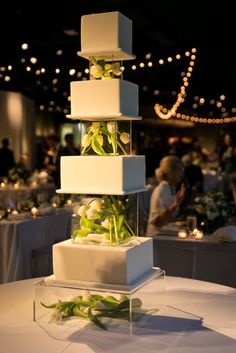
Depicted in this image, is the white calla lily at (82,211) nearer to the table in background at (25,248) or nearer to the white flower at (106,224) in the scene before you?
the white flower at (106,224)

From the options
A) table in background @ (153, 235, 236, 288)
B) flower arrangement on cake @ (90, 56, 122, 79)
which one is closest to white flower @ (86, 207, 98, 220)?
flower arrangement on cake @ (90, 56, 122, 79)

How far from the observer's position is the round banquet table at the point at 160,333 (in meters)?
1.97

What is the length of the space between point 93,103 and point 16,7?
550 centimetres

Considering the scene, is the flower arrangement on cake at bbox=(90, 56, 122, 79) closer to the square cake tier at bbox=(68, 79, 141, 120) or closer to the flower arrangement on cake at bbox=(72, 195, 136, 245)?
the square cake tier at bbox=(68, 79, 141, 120)

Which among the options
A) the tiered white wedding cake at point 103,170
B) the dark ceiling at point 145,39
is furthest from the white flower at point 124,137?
the dark ceiling at point 145,39

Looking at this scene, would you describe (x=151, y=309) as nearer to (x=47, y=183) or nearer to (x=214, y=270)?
(x=214, y=270)

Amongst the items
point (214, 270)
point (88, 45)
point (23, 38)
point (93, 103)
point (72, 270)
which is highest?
point (23, 38)

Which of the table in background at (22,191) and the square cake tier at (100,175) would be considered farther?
the table in background at (22,191)

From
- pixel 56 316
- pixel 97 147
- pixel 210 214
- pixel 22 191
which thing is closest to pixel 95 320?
pixel 56 316

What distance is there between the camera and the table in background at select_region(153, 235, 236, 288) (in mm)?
3961

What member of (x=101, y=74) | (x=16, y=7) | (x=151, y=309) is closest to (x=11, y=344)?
(x=151, y=309)

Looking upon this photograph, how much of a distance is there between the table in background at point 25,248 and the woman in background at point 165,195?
100 centimetres

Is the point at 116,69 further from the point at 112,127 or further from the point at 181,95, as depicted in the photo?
the point at 181,95

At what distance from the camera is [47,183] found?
29.9 ft
